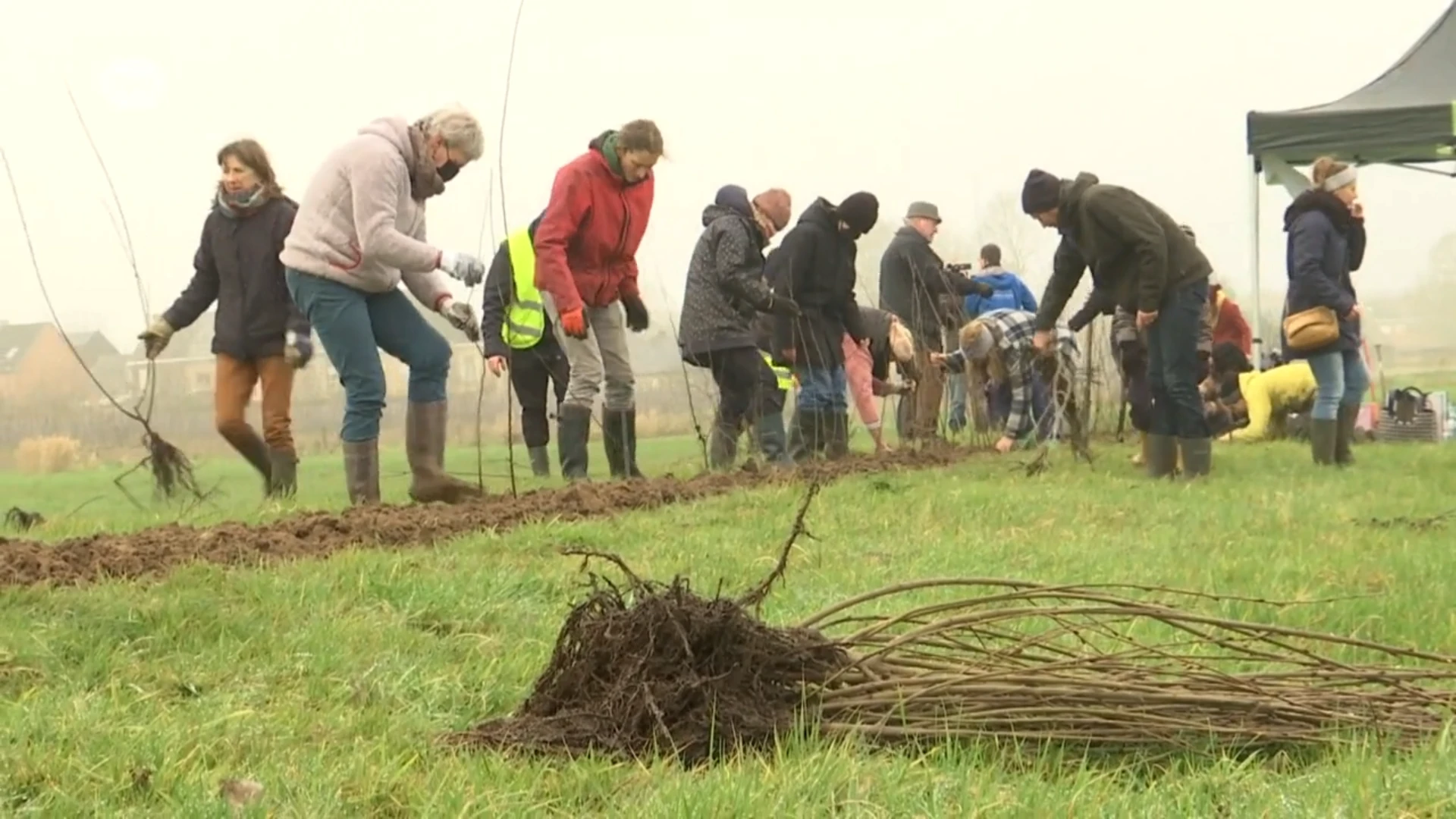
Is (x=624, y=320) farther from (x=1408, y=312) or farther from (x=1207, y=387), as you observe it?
(x=1408, y=312)

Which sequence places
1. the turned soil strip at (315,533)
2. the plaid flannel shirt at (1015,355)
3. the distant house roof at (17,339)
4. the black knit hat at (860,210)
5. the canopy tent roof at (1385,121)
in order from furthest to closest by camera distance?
the canopy tent roof at (1385,121), the distant house roof at (17,339), the plaid flannel shirt at (1015,355), the black knit hat at (860,210), the turned soil strip at (315,533)

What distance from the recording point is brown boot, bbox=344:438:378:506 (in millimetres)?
6430

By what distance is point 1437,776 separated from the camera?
6.84ft

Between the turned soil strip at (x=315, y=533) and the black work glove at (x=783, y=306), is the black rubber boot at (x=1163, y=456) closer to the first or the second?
the turned soil strip at (x=315, y=533)

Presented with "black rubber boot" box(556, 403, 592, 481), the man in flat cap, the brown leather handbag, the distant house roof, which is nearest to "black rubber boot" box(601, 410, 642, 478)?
"black rubber boot" box(556, 403, 592, 481)

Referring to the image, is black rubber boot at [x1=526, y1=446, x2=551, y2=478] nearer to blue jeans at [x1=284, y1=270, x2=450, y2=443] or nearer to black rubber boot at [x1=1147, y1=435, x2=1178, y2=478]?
blue jeans at [x1=284, y1=270, x2=450, y2=443]

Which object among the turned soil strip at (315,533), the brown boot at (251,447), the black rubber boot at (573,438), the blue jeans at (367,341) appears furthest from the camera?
the black rubber boot at (573,438)

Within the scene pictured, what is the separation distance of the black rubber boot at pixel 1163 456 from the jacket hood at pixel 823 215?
2.48 meters

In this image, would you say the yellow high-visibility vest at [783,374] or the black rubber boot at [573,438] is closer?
the black rubber boot at [573,438]

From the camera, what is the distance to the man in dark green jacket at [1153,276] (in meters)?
7.16

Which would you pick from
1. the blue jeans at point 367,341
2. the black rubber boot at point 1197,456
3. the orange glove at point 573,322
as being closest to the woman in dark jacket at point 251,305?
the blue jeans at point 367,341

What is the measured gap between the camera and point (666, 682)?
241 cm

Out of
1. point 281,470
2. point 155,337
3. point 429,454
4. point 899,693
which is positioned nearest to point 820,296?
point 429,454

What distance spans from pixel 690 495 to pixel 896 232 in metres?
4.78
